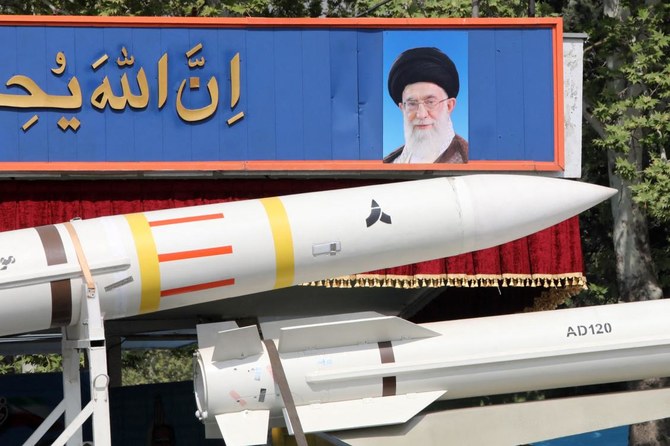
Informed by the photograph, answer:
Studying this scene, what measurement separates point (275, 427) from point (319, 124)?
4127 mm

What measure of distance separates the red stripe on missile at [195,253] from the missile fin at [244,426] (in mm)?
1518

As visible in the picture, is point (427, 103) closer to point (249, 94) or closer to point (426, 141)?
point (426, 141)

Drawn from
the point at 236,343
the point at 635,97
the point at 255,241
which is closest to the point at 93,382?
the point at 236,343

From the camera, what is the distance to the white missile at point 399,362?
11102 mm

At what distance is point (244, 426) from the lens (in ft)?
36.2

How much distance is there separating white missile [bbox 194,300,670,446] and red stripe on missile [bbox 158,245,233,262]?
2.42 feet

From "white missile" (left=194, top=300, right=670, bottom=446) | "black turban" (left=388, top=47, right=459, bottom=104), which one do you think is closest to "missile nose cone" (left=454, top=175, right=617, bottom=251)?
"white missile" (left=194, top=300, right=670, bottom=446)

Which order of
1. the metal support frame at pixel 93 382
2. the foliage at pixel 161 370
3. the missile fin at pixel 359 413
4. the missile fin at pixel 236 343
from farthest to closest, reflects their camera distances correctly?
the foliage at pixel 161 370
the missile fin at pixel 359 413
the missile fin at pixel 236 343
the metal support frame at pixel 93 382

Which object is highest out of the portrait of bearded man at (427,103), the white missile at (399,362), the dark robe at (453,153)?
the portrait of bearded man at (427,103)

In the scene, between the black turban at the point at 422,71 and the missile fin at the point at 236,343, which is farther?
the black turban at the point at 422,71

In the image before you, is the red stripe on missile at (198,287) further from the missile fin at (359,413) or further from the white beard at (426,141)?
the white beard at (426,141)

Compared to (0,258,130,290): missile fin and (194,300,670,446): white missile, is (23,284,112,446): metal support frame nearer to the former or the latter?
(0,258,130,290): missile fin

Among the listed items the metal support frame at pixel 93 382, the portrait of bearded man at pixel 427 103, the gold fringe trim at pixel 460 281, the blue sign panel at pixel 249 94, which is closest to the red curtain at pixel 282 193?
the gold fringe trim at pixel 460 281

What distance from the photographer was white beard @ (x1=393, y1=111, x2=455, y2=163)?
566 inches
